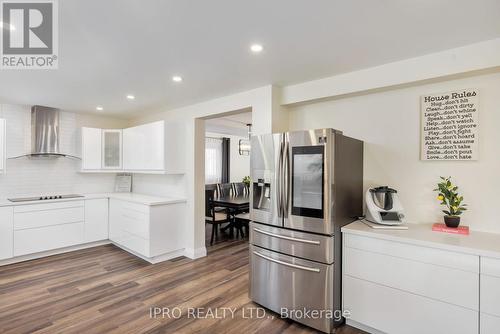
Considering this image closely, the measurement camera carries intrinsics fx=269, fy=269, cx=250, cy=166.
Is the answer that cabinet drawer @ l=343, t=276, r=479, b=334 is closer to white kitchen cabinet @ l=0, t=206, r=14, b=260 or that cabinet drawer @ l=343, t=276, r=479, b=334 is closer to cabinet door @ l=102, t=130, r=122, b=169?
cabinet door @ l=102, t=130, r=122, b=169

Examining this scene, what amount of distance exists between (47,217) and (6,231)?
1.53 feet

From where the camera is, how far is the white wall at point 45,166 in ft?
13.5

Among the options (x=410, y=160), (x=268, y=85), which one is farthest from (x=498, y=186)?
(x=268, y=85)

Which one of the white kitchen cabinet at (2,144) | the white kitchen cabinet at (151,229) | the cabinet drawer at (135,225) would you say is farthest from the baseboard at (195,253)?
the white kitchen cabinet at (2,144)

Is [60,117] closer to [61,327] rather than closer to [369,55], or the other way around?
[61,327]

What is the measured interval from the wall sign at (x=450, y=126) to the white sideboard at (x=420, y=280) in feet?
2.15

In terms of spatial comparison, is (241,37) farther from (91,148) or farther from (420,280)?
(91,148)

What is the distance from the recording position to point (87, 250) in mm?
4363

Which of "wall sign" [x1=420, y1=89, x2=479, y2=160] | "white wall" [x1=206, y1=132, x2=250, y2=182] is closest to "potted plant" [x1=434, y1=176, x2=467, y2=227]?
"wall sign" [x1=420, y1=89, x2=479, y2=160]

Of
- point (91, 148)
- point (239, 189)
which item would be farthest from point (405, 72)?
point (91, 148)

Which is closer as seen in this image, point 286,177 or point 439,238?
point 439,238

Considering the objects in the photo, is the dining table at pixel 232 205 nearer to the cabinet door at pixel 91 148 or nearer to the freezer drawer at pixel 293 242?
the freezer drawer at pixel 293 242

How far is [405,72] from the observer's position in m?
2.31

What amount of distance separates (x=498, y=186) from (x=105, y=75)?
12.1 feet
